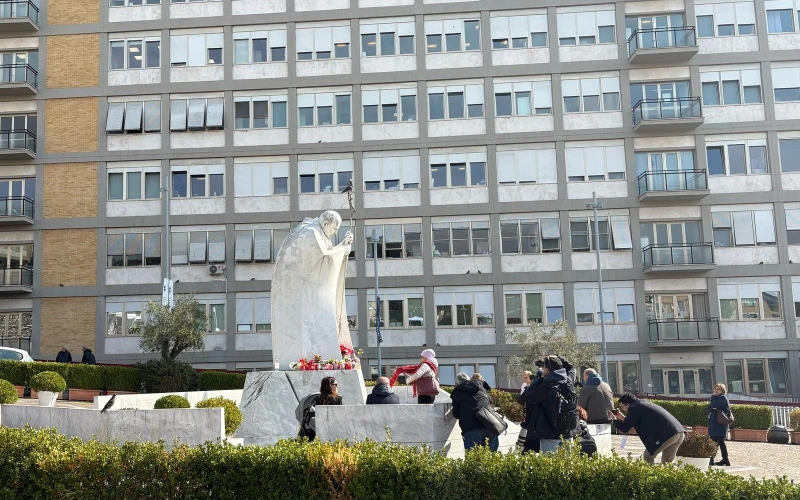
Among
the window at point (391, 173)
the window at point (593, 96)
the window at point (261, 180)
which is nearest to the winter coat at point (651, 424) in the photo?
the window at point (391, 173)

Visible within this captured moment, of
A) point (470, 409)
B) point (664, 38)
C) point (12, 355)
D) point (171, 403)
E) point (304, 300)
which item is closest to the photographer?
point (470, 409)

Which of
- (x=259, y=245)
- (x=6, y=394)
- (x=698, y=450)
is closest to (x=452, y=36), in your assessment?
(x=259, y=245)

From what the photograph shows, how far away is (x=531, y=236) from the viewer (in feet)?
131

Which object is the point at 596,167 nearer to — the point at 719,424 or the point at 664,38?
the point at 664,38

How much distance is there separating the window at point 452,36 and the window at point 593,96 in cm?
493

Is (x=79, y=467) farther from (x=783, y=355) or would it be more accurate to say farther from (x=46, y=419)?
(x=783, y=355)

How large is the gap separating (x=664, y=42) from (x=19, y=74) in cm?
3113

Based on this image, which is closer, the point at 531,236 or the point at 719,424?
the point at 719,424

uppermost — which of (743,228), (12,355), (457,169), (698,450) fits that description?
(457,169)

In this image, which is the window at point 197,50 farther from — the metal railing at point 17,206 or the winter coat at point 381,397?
the winter coat at point 381,397

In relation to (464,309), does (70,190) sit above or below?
above

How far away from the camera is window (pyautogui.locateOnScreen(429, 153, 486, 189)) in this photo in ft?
A: 133

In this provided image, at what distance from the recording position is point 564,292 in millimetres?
39469

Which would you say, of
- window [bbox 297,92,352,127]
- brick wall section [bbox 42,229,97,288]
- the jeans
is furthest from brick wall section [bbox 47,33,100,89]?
the jeans
